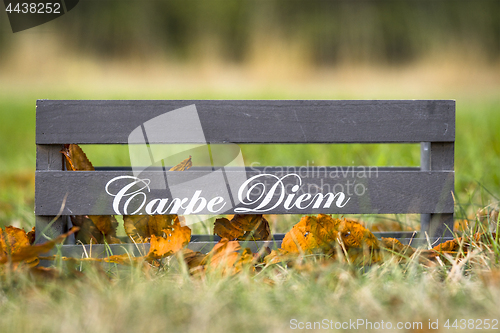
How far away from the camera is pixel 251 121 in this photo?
2.71 ft

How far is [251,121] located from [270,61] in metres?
4.25

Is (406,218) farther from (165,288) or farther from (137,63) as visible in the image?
(137,63)

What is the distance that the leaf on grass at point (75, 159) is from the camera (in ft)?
2.76

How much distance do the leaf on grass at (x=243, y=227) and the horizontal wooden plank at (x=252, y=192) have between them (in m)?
0.04

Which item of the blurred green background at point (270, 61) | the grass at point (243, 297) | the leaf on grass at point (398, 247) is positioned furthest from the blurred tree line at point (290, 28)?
the grass at point (243, 297)

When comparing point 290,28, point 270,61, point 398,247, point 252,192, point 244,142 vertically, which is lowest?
point 398,247

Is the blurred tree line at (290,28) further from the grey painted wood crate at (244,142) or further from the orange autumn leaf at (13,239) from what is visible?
the orange autumn leaf at (13,239)

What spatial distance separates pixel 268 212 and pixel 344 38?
19.3 ft

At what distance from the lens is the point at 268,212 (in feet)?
2.77

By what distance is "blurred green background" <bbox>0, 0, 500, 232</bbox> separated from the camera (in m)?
2.51

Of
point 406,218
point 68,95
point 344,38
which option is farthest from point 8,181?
point 344,38

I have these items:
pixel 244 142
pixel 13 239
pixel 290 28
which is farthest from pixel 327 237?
pixel 290 28

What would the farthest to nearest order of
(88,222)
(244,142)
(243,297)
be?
(88,222) → (244,142) → (243,297)

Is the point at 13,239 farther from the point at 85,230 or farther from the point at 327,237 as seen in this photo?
the point at 327,237
